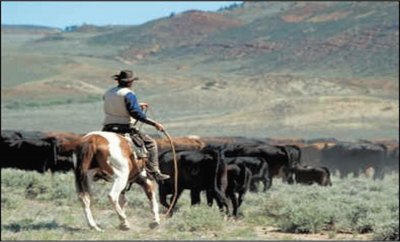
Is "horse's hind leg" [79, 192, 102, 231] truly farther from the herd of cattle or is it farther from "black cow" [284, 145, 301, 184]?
"black cow" [284, 145, 301, 184]

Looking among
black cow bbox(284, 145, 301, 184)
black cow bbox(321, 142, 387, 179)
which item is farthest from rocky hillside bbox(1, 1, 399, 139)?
black cow bbox(284, 145, 301, 184)

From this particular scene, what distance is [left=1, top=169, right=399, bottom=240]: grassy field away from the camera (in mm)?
14383

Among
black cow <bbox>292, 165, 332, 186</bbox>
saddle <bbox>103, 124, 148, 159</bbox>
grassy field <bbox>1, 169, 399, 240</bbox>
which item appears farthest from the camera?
black cow <bbox>292, 165, 332, 186</bbox>

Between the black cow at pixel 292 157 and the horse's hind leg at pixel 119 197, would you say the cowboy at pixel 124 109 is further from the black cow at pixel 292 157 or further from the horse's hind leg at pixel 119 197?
the black cow at pixel 292 157

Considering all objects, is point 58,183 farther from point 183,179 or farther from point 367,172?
point 367,172

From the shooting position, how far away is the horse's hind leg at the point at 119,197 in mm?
5262

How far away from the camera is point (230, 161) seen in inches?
799

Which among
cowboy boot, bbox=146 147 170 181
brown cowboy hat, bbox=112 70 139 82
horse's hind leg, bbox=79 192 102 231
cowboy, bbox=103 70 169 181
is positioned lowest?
horse's hind leg, bbox=79 192 102 231

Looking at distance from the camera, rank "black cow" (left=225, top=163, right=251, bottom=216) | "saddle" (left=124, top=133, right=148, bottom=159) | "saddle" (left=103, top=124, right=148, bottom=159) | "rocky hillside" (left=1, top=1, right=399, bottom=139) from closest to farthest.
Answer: "saddle" (left=103, top=124, right=148, bottom=159), "saddle" (left=124, top=133, right=148, bottom=159), "black cow" (left=225, top=163, right=251, bottom=216), "rocky hillside" (left=1, top=1, right=399, bottom=139)

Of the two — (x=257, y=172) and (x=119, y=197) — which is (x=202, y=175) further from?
(x=119, y=197)

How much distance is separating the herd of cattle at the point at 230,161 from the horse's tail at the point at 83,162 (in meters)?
1.42

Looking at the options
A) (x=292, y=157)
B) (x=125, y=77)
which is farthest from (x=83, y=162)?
(x=292, y=157)

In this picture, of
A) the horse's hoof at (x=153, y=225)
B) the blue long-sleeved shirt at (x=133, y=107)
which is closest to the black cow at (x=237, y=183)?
the horse's hoof at (x=153, y=225)

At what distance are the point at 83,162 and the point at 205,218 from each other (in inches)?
380
